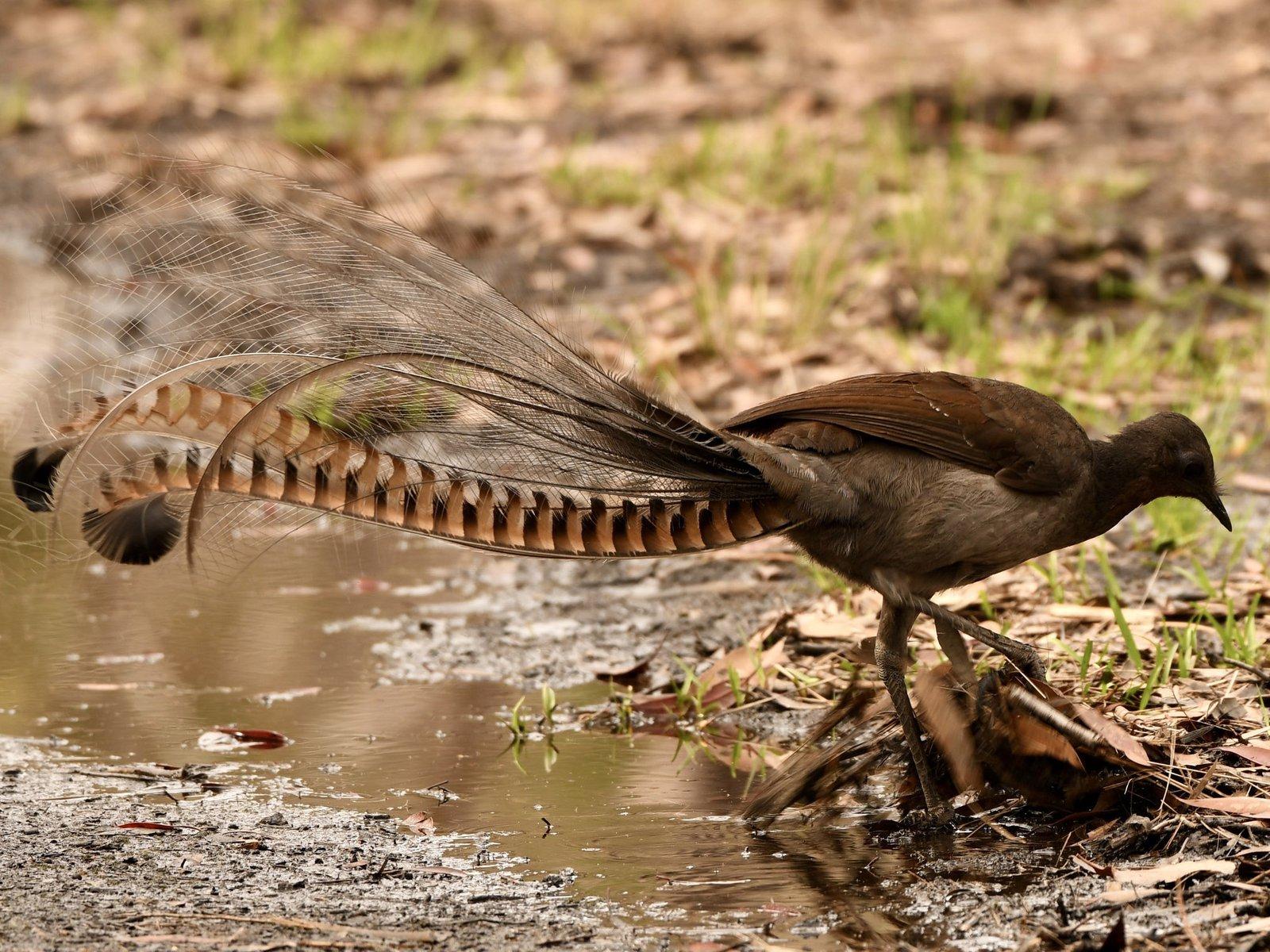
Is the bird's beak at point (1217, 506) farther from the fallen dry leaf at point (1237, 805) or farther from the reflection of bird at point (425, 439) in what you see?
the fallen dry leaf at point (1237, 805)

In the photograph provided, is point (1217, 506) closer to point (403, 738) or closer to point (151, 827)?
point (403, 738)

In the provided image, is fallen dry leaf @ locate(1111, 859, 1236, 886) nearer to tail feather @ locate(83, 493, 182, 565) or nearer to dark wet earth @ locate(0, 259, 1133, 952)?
dark wet earth @ locate(0, 259, 1133, 952)

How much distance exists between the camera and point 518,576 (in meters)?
5.54

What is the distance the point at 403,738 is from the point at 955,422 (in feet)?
5.30

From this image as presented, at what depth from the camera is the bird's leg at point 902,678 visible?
11.6 feet

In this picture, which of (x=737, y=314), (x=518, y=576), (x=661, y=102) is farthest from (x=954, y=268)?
(x=661, y=102)

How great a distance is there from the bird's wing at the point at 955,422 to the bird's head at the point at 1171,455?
0.16 m

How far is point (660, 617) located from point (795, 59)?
24.6 ft

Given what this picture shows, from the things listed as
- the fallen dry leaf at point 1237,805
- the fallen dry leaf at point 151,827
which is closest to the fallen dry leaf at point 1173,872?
the fallen dry leaf at point 1237,805

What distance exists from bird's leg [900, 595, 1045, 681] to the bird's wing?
1.08 feet

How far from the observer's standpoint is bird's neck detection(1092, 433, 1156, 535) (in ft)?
12.2

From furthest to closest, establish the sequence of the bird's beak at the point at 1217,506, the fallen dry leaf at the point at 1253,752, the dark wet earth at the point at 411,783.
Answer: the bird's beak at the point at 1217,506
the fallen dry leaf at the point at 1253,752
the dark wet earth at the point at 411,783

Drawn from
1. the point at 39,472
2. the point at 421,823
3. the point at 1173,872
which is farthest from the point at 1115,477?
the point at 39,472

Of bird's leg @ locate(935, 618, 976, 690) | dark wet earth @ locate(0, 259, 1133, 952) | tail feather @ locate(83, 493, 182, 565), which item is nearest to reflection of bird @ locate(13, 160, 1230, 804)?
tail feather @ locate(83, 493, 182, 565)
